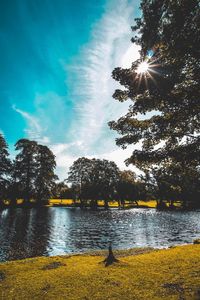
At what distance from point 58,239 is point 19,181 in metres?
50.4

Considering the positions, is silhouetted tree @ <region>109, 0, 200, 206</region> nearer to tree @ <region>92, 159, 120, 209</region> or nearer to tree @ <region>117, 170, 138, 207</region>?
tree @ <region>92, 159, 120, 209</region>

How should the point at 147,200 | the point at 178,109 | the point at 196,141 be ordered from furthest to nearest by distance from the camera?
the point at 147,200, the point at 196,141, the point at 178,109

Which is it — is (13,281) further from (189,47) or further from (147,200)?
(147,200)

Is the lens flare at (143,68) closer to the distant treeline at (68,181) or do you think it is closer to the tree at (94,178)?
the distant treeline at (68,181)

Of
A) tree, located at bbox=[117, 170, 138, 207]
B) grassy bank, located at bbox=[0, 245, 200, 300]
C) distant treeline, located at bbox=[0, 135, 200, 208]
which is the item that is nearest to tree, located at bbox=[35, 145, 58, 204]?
distant treeline, located at bbox=[0, 135, 200, 208]

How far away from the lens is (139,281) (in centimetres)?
1069

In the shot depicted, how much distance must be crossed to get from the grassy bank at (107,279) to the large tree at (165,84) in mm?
6136

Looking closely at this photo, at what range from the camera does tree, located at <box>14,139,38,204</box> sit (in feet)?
245

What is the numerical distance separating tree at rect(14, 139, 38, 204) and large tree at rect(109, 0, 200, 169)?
6492cm

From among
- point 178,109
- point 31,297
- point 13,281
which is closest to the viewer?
point 31,297

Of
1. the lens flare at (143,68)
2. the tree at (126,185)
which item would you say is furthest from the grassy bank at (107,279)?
the tree at (126,185)

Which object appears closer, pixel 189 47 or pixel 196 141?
pixel 189 47

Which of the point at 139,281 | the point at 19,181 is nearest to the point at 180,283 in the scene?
the point at 139,281

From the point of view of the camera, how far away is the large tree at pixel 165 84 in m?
10.7
